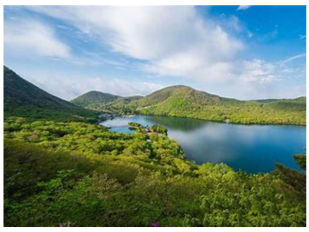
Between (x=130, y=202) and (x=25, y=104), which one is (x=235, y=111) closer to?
(x=25, y=104)

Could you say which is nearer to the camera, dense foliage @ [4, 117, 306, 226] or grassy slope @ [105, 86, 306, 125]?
dense foliage @ [4, 117, 306, 226]

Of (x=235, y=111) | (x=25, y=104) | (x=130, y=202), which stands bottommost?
(x=130, y=202)

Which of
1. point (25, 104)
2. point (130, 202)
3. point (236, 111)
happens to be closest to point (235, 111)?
point (236, 111)

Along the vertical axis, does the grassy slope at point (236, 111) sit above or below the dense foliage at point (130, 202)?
above

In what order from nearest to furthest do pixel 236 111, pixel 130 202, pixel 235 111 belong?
pixel 130 202
pixel 235 111
pixel 236 111

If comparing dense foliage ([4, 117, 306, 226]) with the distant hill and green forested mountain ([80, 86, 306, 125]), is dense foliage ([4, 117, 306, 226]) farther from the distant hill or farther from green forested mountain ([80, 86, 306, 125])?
green forested mountain ([80, 86, 306, 125])

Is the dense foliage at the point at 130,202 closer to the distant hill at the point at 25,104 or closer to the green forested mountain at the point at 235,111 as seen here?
the distant hill at the point at 25,104

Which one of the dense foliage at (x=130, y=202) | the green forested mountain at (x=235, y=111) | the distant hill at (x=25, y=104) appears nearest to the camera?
the dense foliage at (x=130, y=202)

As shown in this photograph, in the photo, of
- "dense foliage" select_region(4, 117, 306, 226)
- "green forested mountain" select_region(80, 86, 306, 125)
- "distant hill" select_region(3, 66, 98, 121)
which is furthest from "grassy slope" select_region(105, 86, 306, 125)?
"dense foliage" select_region(4, 117, 306, 226)

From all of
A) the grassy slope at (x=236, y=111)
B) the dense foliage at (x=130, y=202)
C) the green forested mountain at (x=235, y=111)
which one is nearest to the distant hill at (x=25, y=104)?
the dense foliage at (x=130, y=202)

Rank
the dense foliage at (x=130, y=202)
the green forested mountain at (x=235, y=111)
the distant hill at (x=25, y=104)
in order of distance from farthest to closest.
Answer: the green forested mountain at (x=235, y=111) < the distant hill at (x=25, y=104) < the dense foliage at (x=130, y=202)

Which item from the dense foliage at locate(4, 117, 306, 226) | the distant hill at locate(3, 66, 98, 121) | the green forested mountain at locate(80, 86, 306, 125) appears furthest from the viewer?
the green forested mountain at locate(80, 86, 306, 125)
